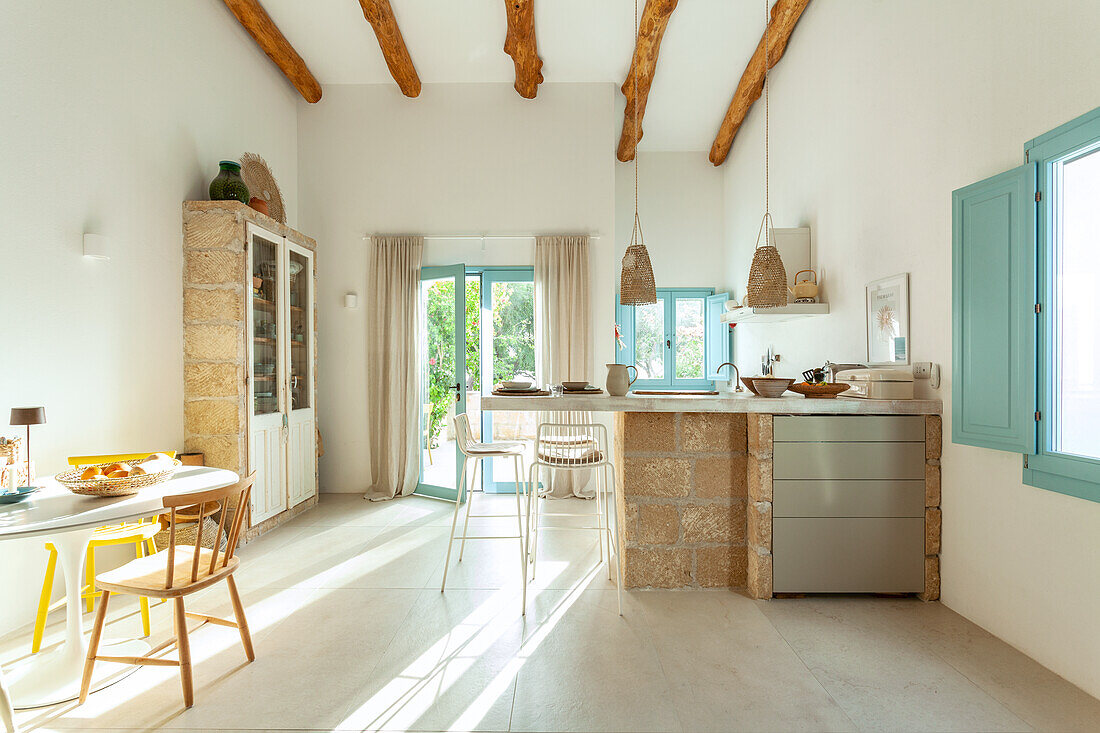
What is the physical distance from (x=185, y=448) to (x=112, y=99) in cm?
206

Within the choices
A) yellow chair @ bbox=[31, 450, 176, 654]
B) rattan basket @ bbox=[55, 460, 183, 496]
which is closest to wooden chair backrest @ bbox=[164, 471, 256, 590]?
rattan basket @ bbox=[55, 460, 183, 496]

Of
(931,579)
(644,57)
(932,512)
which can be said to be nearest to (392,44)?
(644,57)

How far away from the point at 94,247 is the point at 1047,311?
4324mm

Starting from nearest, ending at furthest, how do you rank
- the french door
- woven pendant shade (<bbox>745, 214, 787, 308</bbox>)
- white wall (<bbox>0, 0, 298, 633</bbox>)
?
white wall (<bbox>0, 0, 298, 633</bbox>) → woven pendant shade (<bbox>745, 214, 787, 308</bbox>) → the french door

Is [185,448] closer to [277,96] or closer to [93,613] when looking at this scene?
[93,613]

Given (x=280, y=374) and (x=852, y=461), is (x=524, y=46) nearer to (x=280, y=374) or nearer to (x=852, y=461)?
(x=280, y=374)

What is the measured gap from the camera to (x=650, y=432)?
2902 mm

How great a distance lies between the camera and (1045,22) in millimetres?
2150

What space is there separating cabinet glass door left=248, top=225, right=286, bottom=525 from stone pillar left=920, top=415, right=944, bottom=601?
403 centimetres

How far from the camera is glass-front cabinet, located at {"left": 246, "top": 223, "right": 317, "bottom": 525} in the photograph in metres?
3.85

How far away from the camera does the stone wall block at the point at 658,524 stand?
2.90 m

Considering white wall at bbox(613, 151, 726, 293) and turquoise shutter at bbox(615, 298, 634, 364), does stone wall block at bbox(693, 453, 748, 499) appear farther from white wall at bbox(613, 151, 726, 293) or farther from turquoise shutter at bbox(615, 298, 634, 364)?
white wall at bbox(613, 151, 726, 293)

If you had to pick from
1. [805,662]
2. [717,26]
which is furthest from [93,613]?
[717,26]

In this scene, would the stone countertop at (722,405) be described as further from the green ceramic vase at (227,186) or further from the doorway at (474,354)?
the green ceramic vase at (227,186)
